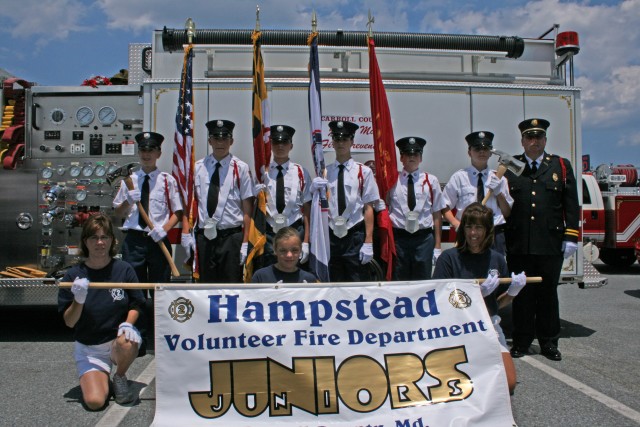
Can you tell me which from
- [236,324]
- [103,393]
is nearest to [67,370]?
[103,393]

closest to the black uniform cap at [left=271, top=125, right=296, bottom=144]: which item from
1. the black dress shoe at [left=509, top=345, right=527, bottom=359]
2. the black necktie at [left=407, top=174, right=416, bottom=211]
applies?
the black necktie at [left=407, top=174, right=416, bottom=211]

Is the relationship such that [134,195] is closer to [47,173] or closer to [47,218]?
[47,218]

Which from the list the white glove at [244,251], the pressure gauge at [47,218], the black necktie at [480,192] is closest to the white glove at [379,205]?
the black necktie at [480,192]

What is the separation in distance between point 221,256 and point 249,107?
1776mm

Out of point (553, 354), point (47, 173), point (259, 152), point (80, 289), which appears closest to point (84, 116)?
point (47, 173)

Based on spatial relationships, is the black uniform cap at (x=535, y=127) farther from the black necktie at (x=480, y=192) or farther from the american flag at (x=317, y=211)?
the american flag at (x=317, y=211)

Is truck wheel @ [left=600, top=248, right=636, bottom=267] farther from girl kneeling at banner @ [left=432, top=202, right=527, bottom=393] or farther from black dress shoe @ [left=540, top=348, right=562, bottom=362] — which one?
girl kneeling at banner @ [left=432, top=202, right=527, bottom=393]

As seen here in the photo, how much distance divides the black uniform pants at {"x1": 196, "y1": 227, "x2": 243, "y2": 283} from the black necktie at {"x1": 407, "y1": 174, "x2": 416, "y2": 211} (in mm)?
1644

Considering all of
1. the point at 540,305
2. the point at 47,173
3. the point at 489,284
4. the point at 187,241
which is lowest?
Answer: the point at 540,305

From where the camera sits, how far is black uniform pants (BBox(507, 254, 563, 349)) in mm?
5352

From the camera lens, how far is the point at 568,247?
5273 millimetres

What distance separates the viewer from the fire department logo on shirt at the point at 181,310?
3.46 m

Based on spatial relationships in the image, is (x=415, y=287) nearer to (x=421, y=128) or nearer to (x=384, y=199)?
(x=384, y=199)

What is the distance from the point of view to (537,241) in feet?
17.3
